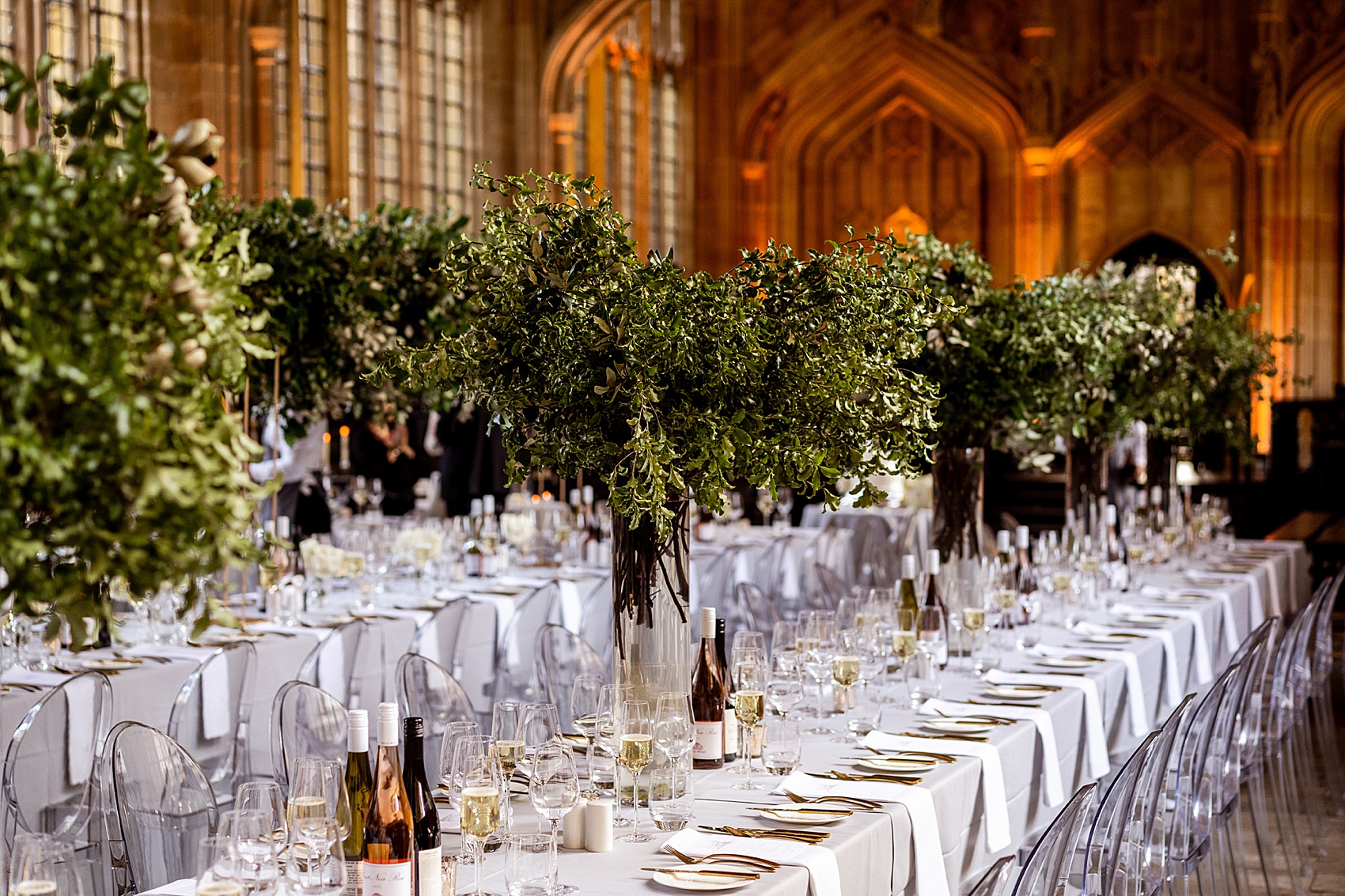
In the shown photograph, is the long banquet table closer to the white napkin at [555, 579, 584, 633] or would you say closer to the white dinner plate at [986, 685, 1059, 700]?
the white dinner plate at [986, 685, 1059, 700]

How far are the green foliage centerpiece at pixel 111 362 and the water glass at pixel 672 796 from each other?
128cm

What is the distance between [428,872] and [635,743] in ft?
1.77

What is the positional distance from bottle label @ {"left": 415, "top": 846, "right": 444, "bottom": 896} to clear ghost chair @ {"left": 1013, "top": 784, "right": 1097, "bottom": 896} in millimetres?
903

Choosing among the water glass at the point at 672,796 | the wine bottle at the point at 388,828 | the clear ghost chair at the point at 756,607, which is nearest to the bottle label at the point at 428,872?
the wine bottle at the point at 388,828

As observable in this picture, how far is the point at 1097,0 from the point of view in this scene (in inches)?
704

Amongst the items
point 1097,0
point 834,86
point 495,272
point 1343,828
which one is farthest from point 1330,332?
point 495,272

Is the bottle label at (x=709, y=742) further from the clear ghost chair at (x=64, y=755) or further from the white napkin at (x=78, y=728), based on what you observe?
the white napkin at (x=78, y=728)

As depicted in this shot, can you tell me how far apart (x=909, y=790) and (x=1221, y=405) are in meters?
5.12

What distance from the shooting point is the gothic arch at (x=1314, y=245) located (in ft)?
55.7

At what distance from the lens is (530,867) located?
236 cm

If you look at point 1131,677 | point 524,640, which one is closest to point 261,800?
point 1131,677

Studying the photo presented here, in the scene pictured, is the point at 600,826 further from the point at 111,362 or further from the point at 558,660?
the point at 558,660

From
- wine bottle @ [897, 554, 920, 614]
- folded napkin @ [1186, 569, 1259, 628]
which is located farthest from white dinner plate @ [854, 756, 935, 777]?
folded napkin @ [1186, 569, 1259, 628]

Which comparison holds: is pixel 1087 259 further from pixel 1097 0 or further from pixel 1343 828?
pixel 1343 828
